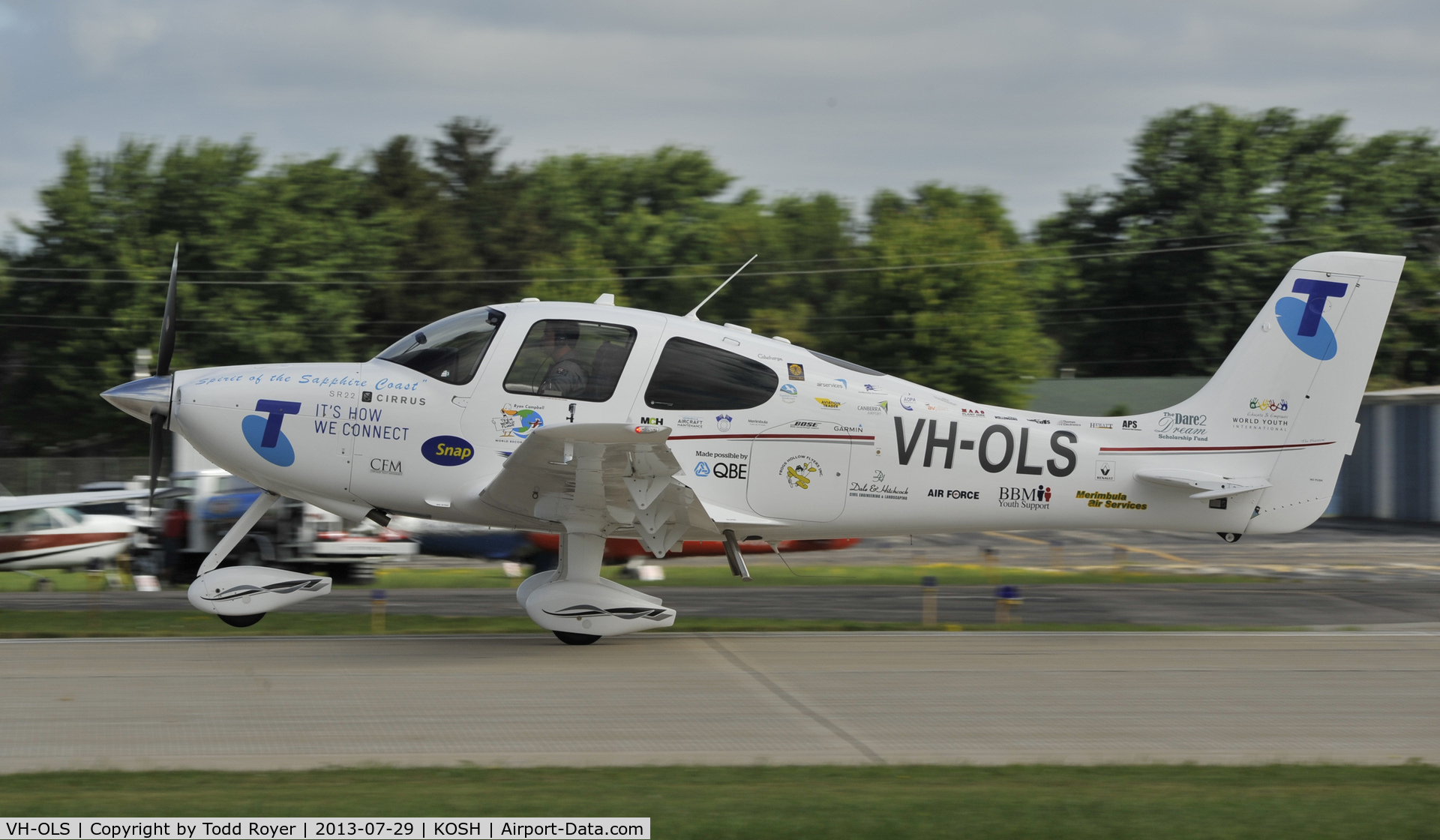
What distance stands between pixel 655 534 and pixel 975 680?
2.92m

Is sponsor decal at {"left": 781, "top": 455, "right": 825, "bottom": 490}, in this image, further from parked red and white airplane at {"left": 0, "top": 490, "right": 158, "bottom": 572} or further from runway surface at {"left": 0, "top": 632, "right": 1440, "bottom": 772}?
parked red and white airplane at {"left": 0, "top": 490, "right": 158, "bottom": 572}

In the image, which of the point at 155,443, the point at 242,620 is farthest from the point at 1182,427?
the point at 155,443

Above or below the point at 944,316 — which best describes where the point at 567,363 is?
below

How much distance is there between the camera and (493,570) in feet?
66.0

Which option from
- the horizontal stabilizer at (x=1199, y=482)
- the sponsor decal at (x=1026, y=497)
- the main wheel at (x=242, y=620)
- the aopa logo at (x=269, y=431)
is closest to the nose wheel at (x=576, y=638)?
the main wheel at (x=242, y=620)

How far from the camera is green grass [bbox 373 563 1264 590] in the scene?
16.4 metres

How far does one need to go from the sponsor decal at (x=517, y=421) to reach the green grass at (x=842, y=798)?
436 cm

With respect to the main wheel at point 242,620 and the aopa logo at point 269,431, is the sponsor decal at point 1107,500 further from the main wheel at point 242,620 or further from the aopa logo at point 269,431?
the main wheel at point 242,620

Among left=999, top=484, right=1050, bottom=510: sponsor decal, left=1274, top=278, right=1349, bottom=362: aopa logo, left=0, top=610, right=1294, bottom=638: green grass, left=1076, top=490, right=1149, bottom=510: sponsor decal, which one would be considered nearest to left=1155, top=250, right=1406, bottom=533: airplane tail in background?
left=1274, top=278, right=1349, bottom=362: aopa logo

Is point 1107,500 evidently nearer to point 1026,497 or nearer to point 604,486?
point 1026,497

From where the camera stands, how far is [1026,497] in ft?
37.3

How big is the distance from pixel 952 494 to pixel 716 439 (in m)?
2.25

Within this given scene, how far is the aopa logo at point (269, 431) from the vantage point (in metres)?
10.7

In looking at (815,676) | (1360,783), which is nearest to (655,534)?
(815,676)
